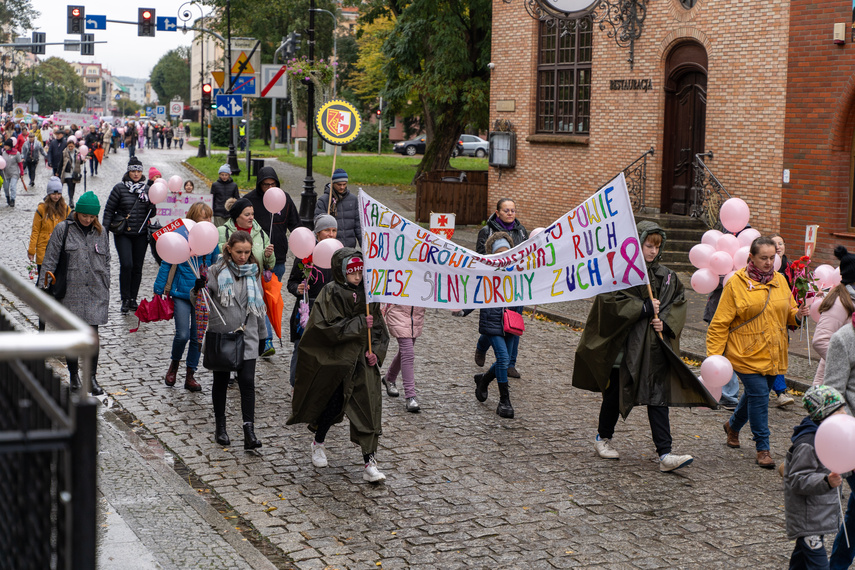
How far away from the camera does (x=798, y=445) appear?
16.6 ft

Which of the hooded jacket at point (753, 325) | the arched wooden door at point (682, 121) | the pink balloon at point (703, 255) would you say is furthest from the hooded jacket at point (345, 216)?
the arched wooden door at point (682, 121)

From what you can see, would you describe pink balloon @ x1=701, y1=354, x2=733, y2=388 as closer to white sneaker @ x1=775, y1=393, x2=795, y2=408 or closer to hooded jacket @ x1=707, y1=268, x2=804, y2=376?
hooded jacket @ x1=707, y1=268, x2=804, y2=376

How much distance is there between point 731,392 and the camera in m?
9.82

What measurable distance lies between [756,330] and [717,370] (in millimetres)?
497

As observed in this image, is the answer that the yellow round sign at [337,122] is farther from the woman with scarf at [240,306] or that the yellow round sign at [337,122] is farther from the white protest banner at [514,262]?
the woman with scarf at [240,306]

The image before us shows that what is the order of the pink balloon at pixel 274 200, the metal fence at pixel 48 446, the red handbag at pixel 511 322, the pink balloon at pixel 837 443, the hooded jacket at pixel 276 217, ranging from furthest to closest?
the hooded jacket at pixel 276 217 < the pink balloon at pixel 274 200 < the red handbag at pixel 511 322 < the pink balloon at pixel 837 443 < the metal fence at pixel 48 446

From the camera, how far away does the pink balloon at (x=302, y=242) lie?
9.16 metres

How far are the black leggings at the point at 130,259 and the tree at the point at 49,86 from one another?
4099 inches

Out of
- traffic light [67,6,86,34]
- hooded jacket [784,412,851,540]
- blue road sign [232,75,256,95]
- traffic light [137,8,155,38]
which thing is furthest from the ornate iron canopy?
traffic light [67,6,86,34]

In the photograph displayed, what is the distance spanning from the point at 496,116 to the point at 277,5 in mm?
36109

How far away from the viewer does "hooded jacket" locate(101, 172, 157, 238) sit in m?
13.1

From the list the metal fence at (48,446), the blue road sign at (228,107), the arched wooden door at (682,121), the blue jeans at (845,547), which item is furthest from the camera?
the blue road sign at (228,107)

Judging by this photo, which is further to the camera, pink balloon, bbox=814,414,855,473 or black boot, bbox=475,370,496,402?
black boot, bbox=475,370,496,402

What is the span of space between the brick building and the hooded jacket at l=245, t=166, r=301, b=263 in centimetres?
922
